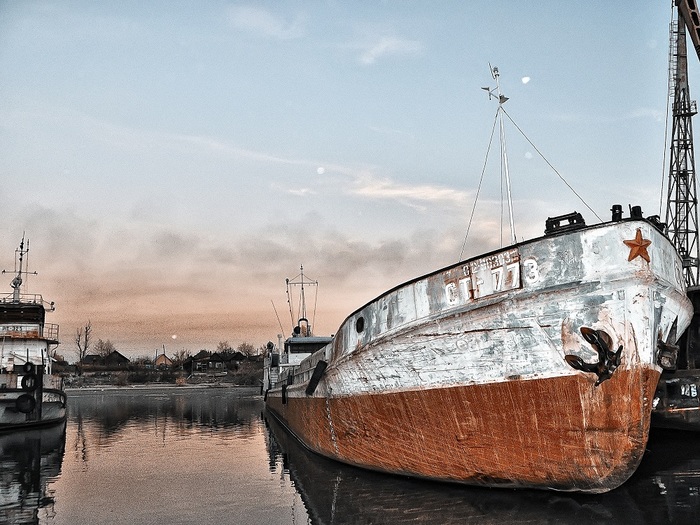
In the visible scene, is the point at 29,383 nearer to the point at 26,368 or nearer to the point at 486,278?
the point at 26,368

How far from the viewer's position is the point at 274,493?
32.3 ft

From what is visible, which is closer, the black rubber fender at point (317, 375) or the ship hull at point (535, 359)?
the ship hull at point (535, 359)

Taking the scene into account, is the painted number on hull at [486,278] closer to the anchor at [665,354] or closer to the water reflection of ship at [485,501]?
the anchor at [665,354]

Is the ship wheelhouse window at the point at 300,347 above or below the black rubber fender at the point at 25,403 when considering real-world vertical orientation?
above

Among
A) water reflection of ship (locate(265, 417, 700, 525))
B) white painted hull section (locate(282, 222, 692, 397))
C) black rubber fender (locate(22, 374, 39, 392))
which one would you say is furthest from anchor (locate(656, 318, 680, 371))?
black rubber fender (locate(22, 374, 39, 392))

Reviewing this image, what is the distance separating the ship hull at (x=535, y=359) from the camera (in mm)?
7664

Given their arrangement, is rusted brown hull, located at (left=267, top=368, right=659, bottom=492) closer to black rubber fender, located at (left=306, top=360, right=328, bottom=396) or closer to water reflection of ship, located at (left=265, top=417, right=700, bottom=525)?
water reflection of ship, located at (left=265, top=417, right=700, bottom=525)

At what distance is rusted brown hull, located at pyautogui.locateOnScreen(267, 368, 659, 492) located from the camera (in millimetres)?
7730

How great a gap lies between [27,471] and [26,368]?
10027mm

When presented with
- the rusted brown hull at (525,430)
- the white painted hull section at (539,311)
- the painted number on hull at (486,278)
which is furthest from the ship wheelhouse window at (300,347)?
the painted number on hull at (486,278)

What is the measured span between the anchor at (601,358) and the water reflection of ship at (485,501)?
1768 millimetres

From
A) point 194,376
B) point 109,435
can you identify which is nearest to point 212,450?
point 109,435

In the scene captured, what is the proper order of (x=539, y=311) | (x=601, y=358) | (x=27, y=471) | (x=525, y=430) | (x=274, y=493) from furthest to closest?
(x=27, y=471) → (x=274, y=493) → (x=525, y=430) → (x=539, y=311) → (x=601, y=358)

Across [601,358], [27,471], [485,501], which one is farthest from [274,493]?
[27,471]
